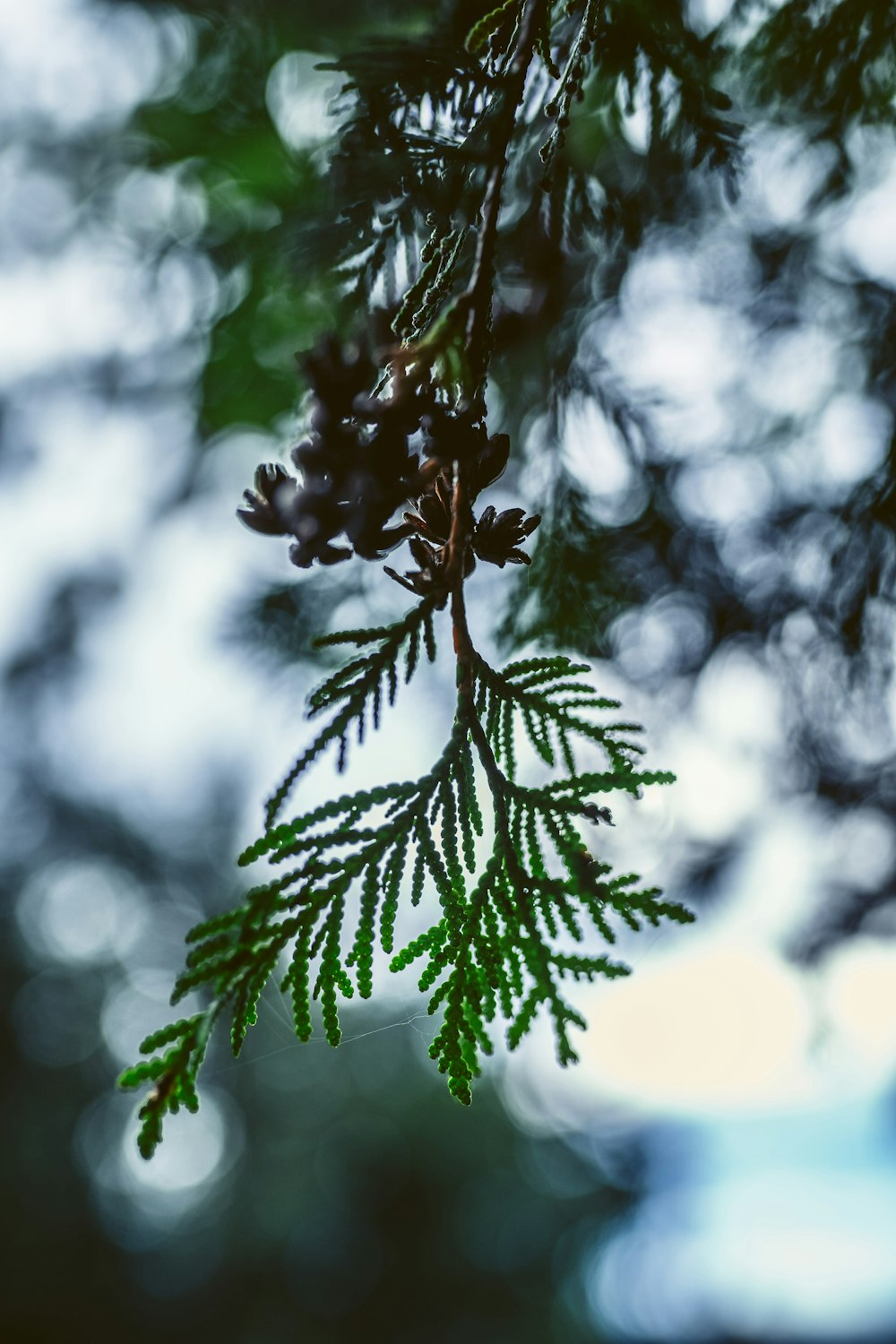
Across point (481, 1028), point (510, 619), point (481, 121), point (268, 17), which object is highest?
point (268, 17)

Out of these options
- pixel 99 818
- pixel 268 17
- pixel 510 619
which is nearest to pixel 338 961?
pixel 510 619

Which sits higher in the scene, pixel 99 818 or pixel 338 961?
pixel 99 818

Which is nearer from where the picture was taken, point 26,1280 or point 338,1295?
point 26,1280

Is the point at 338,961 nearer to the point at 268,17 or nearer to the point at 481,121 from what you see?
the point at 481,121

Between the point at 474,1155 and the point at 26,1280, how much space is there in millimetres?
9197

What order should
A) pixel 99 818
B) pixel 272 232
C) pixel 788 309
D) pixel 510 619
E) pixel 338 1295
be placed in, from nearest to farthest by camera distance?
1. pixel 272 232
2. pixel 510 619
3. pixel 788 309
4. pixel 99 818
5. pixel 338 1295

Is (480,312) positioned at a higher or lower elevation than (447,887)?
higher

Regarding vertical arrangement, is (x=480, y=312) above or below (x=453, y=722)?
above

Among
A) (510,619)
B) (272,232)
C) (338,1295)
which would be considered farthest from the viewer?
(338,1295)

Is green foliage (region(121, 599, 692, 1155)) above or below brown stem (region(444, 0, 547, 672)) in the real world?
below

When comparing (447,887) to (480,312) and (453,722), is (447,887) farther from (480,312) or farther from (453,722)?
(480,312)

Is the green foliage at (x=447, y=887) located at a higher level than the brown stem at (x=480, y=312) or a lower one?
lower

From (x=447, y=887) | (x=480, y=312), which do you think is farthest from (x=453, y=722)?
(x=480, y=312)

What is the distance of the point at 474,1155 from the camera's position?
19328mm
